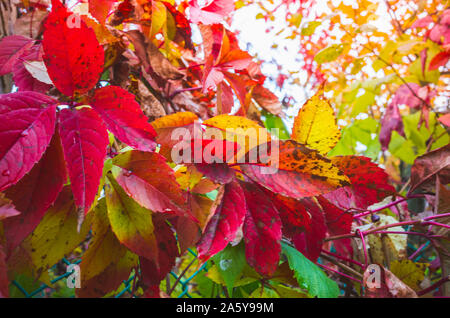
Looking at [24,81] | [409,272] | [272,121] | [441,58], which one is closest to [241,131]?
[24,81]

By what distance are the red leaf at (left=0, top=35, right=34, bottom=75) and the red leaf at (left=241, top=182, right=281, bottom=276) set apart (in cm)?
34

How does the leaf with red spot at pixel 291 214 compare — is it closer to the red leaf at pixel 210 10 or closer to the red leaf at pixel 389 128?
the red leaf at pixel 210 10

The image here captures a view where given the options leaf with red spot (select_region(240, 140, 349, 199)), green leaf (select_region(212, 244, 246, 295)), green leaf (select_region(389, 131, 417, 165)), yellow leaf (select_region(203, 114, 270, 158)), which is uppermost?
yellow leaf (select_region(203, 114, 270, 158))

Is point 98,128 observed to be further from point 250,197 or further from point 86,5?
point 86,5

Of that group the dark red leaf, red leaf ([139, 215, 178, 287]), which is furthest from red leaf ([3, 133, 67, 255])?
the dark red leaf

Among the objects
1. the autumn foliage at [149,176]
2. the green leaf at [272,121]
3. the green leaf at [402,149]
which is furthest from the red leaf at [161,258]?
the green leaf at [402,149]

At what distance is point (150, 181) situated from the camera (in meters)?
0.26

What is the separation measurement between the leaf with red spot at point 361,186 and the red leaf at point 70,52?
301 millimetres

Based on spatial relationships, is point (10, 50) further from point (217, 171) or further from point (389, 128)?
point (389, 128)

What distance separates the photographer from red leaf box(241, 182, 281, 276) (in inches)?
11.7

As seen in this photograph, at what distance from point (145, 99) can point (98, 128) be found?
0.76 feet

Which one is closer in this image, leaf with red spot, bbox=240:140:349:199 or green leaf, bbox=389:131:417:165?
leaf with red spot, bbox=240:140:349:199

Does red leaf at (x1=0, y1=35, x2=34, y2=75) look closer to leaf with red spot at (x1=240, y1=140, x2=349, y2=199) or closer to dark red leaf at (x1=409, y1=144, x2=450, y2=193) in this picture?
leaf with red spot at (x1=240, y1=140, x2=349, y2=199)
